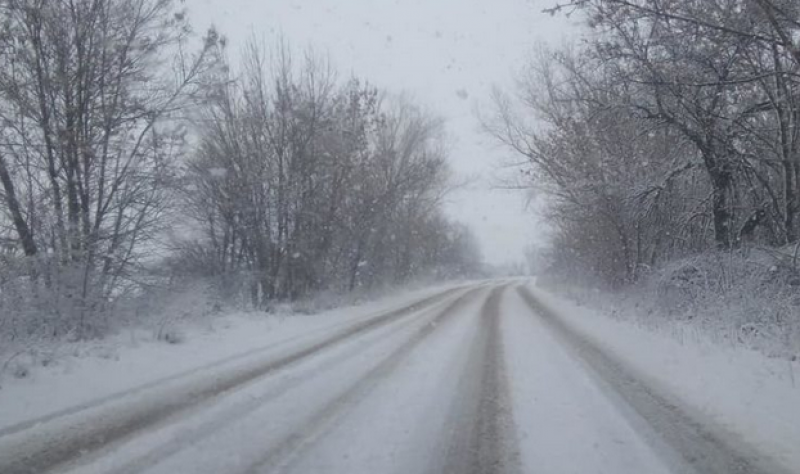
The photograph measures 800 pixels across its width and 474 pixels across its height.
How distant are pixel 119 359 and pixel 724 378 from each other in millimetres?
8286

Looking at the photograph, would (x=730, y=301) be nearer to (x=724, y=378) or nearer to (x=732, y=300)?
(x=732, y=300)

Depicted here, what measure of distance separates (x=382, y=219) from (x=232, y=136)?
998cm

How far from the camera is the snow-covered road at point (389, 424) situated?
4254 mm

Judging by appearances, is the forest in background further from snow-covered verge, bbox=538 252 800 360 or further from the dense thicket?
the dense thicket

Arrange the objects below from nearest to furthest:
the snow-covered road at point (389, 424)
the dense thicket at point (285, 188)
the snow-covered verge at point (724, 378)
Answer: the snow-covered road at point (389, 424) < the snow-covered verge at point (724, 378) < the dense thicket at point (285, 188)

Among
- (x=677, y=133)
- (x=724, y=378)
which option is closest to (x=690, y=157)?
(x=677, y=133)

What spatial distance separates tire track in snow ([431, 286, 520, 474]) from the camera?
420cm

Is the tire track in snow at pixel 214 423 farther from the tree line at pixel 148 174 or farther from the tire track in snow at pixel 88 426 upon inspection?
the tree line at pixel 148 174

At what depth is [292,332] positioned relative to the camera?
12.9m

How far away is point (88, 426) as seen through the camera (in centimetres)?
528

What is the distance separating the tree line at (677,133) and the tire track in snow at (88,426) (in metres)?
6.96

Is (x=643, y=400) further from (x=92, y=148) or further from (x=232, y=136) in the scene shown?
(x=232, y=136)

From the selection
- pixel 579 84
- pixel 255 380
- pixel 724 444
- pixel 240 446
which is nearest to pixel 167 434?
pixel 240 446

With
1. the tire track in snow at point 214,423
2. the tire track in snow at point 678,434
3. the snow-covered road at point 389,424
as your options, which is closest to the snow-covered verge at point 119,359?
the snow-covered road at point 389,424
